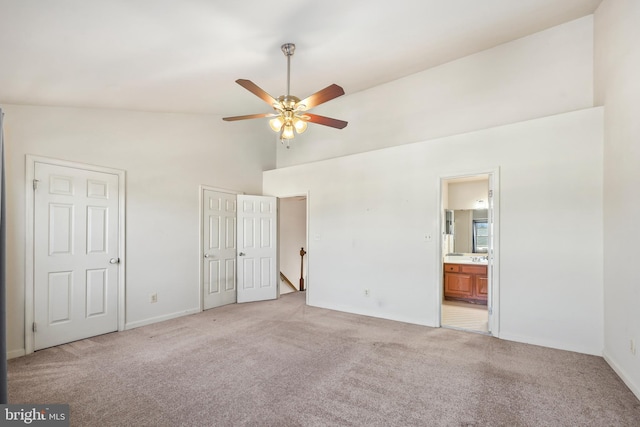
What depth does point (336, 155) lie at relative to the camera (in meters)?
5.65

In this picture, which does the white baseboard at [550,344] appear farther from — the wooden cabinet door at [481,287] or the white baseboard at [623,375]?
the wooden cabinet door at [481,287]

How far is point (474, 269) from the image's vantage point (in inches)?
214

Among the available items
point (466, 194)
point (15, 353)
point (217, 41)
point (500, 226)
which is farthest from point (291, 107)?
point (466, 194)

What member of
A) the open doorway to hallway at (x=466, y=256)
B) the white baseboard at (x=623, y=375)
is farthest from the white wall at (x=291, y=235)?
the white baseboard at (x=623, y=375)

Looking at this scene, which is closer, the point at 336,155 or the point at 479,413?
the point at 479,413

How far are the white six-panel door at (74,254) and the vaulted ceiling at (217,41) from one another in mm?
914

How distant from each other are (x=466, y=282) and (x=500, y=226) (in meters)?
2.13

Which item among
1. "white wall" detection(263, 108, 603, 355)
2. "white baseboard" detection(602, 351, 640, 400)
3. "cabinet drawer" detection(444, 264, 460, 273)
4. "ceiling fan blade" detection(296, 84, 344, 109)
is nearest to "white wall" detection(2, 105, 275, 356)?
"white wall" detection(263, 108, 603, 355)

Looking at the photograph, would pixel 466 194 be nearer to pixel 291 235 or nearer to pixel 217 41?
pixel 291 235

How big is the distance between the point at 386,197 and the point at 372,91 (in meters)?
1.90

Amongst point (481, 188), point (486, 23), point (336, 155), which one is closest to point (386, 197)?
point (336, 155)

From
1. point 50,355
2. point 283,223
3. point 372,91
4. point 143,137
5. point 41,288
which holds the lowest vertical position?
point 50,355

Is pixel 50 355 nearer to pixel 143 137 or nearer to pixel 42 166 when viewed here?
pixel 42 166

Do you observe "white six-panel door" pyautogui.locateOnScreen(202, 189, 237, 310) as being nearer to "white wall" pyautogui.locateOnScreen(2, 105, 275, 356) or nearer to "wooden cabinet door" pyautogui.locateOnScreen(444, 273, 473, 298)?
"white wall" pyautogui.locateOnScreen(2, 105, 275, 356)
